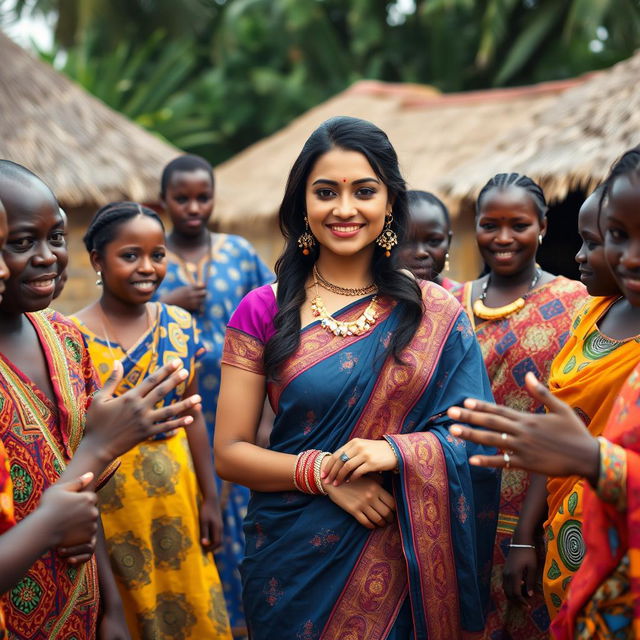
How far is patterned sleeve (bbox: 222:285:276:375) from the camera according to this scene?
2947mm

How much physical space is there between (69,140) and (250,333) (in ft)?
25.3

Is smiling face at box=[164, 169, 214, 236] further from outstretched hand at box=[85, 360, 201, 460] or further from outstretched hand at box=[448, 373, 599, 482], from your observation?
outstretched hand at box=[448, 373, 599, 482]

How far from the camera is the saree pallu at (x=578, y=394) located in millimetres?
2680

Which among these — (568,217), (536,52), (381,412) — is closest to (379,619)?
(381,412)

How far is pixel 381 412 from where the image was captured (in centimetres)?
286

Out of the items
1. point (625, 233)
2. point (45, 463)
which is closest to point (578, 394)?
point (625, 233)

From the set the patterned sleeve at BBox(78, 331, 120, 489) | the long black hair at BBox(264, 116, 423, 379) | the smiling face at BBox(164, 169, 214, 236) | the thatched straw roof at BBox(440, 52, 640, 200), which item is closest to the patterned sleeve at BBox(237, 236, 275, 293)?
the smiling face at BBox(164, 169, 214, 236)

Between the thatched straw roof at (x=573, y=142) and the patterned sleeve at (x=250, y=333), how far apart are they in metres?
5.16

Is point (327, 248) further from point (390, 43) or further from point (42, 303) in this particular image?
point (390, 43)

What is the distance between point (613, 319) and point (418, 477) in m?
0.79

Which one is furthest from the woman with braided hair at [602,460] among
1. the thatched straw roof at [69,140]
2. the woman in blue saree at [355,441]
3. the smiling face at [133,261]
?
the thatched straw roof at [69,140]

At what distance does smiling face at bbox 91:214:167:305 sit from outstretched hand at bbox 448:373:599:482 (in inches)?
82.9

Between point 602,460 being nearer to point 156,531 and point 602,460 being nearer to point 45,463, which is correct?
point 45,463

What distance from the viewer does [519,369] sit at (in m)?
3.68
